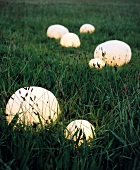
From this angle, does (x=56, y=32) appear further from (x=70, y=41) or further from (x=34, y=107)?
(x=34, y=107)

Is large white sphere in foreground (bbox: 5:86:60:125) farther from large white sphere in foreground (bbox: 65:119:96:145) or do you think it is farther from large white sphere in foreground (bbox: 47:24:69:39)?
large white sphere in foreground (bbox: 47:24:69:39)

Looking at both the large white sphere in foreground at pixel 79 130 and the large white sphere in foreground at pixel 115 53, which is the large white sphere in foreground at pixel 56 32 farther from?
the large white sphere in foreground at pixel 79 130

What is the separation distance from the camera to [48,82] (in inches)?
118

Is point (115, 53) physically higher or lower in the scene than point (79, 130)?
higher

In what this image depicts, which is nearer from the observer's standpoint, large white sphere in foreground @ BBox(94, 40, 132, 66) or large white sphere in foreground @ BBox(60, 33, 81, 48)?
large white sphere in foreground @ BBox(94, 40, 132, 66)

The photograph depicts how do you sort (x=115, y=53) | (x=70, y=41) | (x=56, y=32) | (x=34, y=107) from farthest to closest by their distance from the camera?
(x=56, y=32) < (x=70, y=41) < (x=115, y=53) < (x=34, y=107)

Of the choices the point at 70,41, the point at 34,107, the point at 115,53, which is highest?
the point at 70,41

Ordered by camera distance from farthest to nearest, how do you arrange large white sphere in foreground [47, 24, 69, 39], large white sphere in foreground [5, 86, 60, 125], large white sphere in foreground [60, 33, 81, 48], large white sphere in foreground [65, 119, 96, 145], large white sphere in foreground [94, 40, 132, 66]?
large white sphere in foreground [47, 24, 69, 39] → large white sphere in foreground [60, 33, 81, 48] → large white sphere in foreground [94, 40, 132, 66] → large white sphere in foreground [5, 86, 60, 125] → large white sphere in foreground [65, 119, 96, 145]

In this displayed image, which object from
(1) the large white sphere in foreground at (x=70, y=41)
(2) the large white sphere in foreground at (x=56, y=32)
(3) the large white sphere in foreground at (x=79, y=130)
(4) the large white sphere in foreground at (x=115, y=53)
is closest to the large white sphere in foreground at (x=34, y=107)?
(3) the large white sphere in foreground at (x=79, y=130)

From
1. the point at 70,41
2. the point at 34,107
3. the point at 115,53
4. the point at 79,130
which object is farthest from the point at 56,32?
the point at 79,130

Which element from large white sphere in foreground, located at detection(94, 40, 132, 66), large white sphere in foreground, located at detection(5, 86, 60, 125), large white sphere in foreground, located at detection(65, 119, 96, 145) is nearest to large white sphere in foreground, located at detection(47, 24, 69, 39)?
large white sphere in foreground, located at detection(94, 40, 132, 66)

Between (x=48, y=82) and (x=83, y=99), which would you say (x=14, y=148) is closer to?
(x=83, y=99)

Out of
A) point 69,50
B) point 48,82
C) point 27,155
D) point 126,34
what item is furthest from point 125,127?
point 126,34

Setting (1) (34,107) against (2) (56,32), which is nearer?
(1) (34,107)
